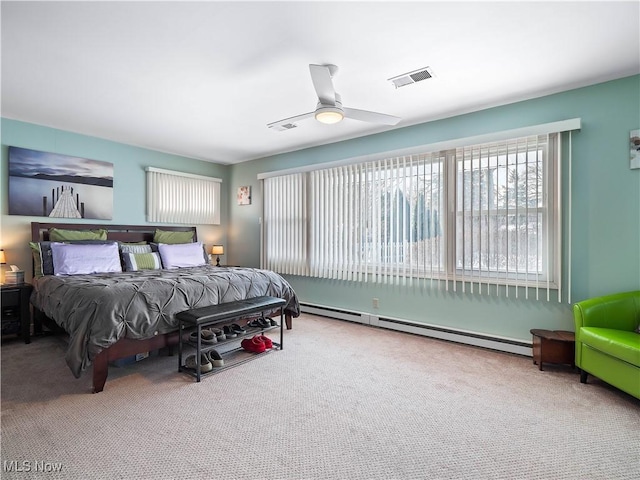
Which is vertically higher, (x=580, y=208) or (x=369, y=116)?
(x=369, y=116)

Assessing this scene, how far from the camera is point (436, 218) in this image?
3857 millimetres

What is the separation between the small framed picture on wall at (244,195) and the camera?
→ 20.0 ft

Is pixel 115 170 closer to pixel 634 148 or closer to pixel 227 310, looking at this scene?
pixel 227 310

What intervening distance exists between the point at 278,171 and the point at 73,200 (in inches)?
112

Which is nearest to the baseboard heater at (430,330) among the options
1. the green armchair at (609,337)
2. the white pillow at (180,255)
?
the green armchair at (609,337)

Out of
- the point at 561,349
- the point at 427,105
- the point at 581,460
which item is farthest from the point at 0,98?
the point at 561,349

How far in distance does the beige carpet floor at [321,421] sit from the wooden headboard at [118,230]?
1.63 meters

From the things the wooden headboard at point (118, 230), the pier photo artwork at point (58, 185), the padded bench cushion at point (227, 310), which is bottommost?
the padded bench cushion at point (227, 310)

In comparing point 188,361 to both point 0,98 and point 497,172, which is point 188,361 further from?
point 497,172

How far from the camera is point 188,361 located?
297cm

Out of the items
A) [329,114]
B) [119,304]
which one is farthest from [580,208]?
[119,304]

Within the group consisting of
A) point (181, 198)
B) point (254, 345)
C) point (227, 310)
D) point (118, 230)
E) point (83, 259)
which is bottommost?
point (254, 345)

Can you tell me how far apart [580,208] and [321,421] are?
114 inches

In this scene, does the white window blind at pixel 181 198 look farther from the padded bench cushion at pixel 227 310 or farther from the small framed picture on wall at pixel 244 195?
the padded bench cushion at pixel 227 310
